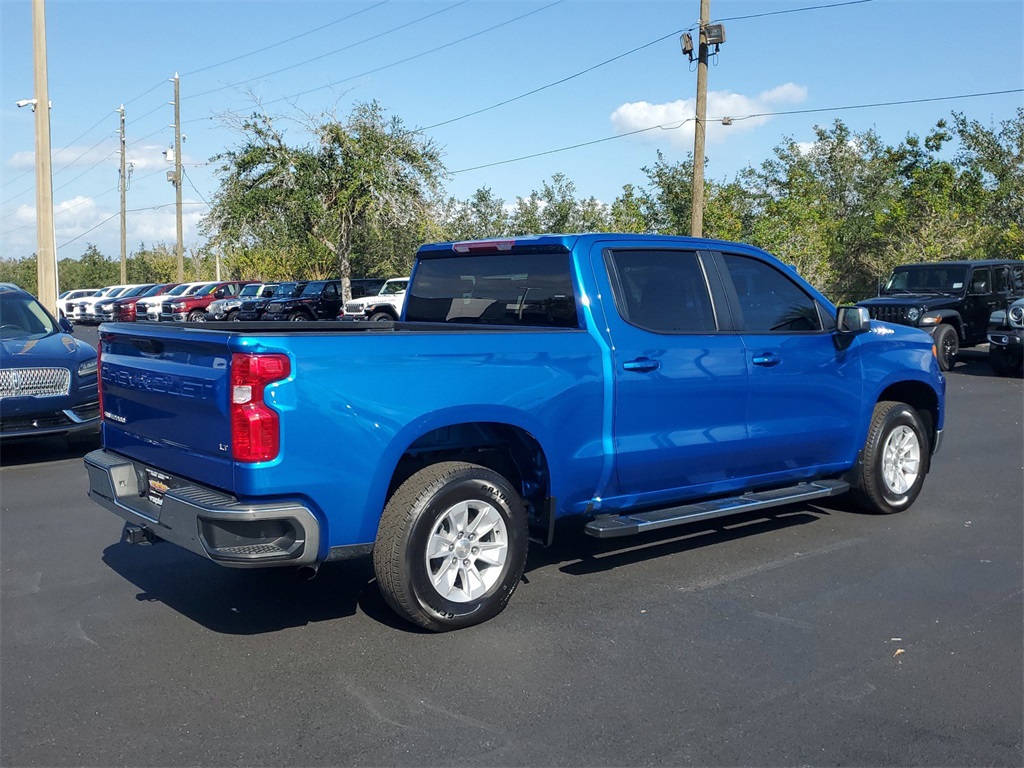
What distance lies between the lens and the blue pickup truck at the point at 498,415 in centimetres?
436

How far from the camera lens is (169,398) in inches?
187

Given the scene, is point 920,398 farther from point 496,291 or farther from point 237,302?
point 237,302

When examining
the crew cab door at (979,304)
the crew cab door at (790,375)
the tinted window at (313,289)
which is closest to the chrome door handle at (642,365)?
the crew cab door at (790,375)

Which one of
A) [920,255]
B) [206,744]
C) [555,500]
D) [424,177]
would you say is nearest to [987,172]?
[920,255]

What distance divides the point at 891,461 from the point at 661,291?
250 cm

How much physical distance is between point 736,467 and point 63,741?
3938 mm

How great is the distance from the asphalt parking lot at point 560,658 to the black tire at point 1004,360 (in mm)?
11452

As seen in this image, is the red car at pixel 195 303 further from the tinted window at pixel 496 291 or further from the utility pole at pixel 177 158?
the tinted window at pixel 496 291

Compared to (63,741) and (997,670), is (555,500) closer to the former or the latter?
(997,670)

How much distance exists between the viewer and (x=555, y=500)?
5.28m

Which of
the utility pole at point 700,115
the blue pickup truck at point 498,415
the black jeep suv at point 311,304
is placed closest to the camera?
the blue pickup truck at point 498,415

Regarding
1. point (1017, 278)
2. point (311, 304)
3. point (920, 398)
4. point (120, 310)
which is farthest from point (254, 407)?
point (120, 310)

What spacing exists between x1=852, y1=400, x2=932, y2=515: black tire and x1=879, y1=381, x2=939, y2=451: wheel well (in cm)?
14

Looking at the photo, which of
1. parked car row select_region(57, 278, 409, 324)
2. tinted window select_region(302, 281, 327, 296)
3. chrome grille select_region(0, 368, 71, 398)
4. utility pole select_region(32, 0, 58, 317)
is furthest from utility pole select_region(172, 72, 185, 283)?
chrome grille select_region(0, 368, 71, 398)
